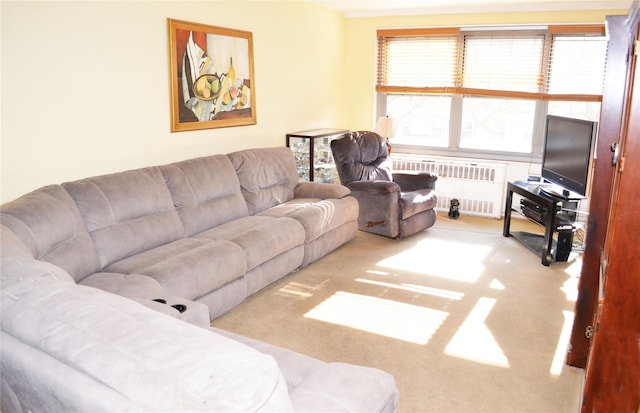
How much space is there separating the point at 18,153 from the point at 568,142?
14.2ft

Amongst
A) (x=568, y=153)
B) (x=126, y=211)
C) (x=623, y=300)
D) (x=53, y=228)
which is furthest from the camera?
(x=568, y=153)

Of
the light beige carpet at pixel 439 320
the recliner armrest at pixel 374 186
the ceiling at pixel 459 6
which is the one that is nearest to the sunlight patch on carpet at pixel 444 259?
the light beige carpet at pixel 439 320

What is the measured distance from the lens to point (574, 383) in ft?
8.94

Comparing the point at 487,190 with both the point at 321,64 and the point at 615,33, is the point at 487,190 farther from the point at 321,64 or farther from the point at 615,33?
the point at 615,33

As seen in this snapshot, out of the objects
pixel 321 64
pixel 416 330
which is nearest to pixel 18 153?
pixel 416 330

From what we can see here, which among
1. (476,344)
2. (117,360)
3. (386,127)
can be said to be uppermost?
(386,127)

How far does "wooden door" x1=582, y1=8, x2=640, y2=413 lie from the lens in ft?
6.25

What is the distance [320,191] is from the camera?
4891mm

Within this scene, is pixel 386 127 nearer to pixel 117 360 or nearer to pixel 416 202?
pixel 416 202

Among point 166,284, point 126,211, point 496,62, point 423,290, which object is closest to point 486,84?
point 496,62

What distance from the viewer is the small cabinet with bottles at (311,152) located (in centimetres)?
552

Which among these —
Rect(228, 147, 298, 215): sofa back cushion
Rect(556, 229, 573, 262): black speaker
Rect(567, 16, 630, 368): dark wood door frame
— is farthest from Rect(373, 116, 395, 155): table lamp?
Rect(567, 16, 630, 368): dark wood door frame

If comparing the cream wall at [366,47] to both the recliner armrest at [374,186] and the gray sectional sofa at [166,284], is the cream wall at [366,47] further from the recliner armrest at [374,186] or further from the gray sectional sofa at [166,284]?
the gray sectional sofa at [166,284]

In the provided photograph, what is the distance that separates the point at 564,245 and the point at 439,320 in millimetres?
1781
